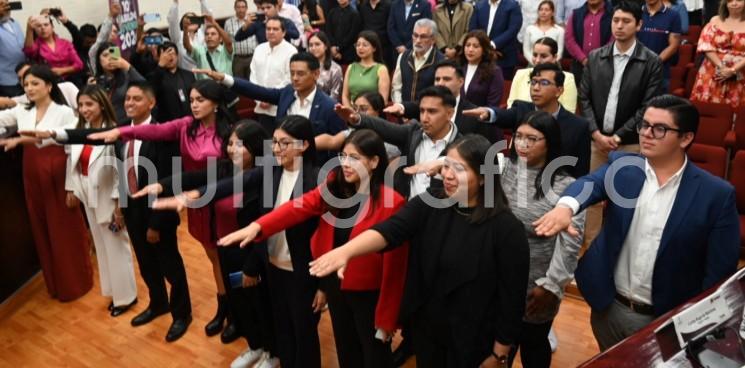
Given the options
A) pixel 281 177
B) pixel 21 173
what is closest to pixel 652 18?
pixel 281 177

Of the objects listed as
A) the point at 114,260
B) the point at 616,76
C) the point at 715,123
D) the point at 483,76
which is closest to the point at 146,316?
the point at 114,260

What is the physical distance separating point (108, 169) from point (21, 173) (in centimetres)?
83

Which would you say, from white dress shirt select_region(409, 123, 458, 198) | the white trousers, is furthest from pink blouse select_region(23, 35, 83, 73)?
white dress shirt select_region(409, 123, 458, 198)

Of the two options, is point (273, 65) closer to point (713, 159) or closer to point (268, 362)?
point (268, 362)

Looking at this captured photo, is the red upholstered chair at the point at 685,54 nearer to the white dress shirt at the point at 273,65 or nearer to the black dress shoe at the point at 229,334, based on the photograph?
the white dress shirt at the point at 273,65

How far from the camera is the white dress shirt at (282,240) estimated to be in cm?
263

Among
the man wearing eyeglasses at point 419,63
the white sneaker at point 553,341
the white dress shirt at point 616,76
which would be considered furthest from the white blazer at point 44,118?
the white dress shirt at point 616,76

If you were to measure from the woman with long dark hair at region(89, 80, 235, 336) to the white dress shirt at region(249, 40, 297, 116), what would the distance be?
1.41 meters

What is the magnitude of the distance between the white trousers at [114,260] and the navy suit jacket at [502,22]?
337 centimetres

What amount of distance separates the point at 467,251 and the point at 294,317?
40.8 inches

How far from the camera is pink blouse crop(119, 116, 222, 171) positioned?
308cm

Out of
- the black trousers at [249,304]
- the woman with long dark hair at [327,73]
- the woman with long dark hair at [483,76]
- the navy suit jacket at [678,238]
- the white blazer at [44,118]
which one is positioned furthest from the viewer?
the woman with long dark hair at [327,73]

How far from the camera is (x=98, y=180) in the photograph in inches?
137

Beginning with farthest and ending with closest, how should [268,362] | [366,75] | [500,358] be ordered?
[366,75], [268,362], [500,358]
